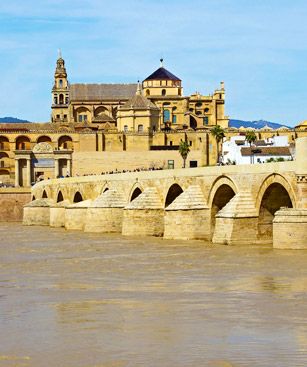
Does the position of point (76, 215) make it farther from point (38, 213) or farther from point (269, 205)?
point (269, 205)

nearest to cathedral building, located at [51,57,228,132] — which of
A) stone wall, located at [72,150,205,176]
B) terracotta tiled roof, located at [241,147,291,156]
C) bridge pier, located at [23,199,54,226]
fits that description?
stone wall, located at [72,150,205,176]

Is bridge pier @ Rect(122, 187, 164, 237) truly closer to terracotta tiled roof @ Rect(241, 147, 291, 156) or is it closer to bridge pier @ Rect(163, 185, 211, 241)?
bridge pier @ Rect(163, 185, 211, 241)

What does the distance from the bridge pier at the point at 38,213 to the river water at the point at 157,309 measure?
37.9 m

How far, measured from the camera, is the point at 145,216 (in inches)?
2106

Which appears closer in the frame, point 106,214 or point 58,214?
point 106,214

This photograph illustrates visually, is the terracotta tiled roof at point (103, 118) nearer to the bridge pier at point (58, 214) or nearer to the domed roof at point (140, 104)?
the domed roof at point (140, 104)

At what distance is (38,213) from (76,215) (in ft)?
41.8

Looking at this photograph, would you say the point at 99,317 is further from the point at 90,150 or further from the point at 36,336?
the point at 90,150

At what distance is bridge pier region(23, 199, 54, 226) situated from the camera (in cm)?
7925

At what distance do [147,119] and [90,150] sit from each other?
28.3 feet

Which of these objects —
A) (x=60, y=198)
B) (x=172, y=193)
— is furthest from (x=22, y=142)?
(x=172, y=193)

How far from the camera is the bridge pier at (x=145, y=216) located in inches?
2092

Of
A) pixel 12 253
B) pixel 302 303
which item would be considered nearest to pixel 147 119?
pixel 12 253

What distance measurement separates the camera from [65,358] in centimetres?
1834
